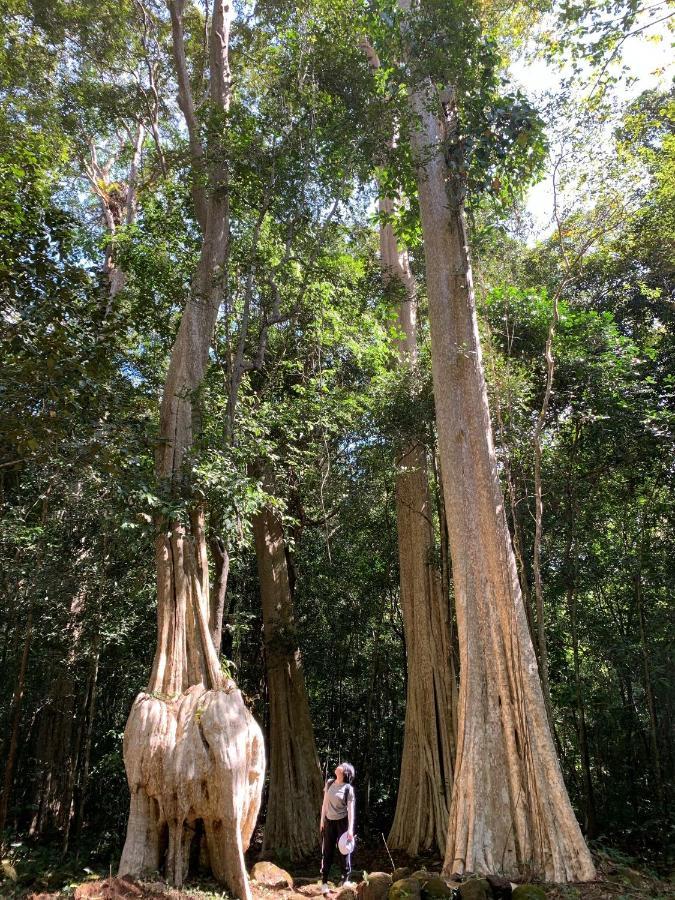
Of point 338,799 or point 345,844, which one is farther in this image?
point 338,799

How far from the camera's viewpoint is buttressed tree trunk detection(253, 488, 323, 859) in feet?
33.3

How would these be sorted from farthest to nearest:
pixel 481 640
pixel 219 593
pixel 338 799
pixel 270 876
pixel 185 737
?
1. pixel 219 593
2. pixel 270 876
3. pixel 338 799
4. pixel 481 640
5. pixel 185 737

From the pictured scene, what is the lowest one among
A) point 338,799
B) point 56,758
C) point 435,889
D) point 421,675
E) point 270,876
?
point 270,876

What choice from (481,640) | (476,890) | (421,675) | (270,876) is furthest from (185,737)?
(421,675)

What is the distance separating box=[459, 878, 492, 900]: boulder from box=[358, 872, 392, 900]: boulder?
0.90 meters

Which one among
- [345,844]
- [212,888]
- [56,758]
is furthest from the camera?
[56,758]

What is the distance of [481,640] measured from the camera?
6684mm

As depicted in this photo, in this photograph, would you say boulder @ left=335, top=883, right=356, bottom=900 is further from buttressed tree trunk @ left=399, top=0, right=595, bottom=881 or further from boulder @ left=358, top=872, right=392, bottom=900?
buttressed tree trunk @ left=399, top=0, right=595, bottom=881

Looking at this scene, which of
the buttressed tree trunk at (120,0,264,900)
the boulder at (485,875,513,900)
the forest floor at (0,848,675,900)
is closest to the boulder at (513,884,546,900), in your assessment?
the boulder at (485,875,513,900)

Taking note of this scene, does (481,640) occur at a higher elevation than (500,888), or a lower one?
higher

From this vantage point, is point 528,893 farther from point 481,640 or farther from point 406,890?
point 481,640

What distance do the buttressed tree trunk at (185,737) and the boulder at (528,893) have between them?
2.51 meters

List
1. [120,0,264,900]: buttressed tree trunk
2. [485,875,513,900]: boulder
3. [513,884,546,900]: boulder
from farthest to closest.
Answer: [120,0,264,900]: buttressed tree trunk < [485,875,513,900]: boulder < [513,884,546,900]: boulder

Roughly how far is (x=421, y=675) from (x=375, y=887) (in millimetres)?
4263
